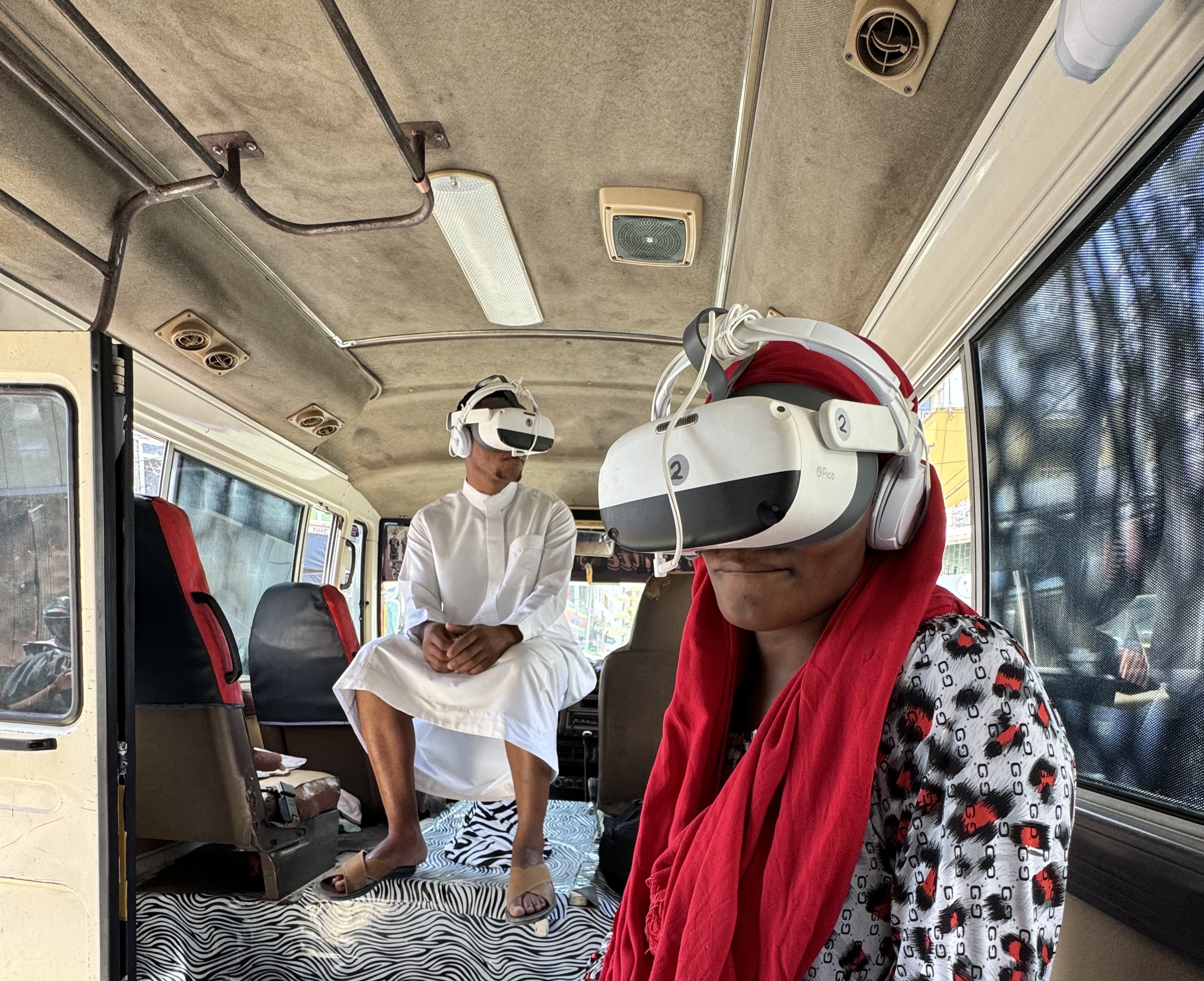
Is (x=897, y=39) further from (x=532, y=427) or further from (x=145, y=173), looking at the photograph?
(x=532, y=427)

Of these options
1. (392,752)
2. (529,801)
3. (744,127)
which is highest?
(744,127)

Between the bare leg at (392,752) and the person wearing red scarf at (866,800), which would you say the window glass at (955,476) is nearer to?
the person wearing red scarf at (866,800)

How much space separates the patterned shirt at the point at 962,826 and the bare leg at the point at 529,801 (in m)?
1.97

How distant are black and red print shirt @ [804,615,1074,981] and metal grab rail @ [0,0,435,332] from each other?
169cm

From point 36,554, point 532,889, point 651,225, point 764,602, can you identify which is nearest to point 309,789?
point 532,889

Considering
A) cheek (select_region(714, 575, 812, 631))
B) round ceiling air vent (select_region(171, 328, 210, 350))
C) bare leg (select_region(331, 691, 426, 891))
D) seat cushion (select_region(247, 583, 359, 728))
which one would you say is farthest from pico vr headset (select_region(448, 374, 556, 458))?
cheek (select_region(714, 575, 812, 631))

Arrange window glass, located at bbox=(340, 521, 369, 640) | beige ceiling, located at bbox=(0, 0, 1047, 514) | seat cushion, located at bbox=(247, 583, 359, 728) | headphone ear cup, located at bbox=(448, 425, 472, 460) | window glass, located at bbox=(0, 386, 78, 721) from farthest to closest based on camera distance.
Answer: window glass, located at bbox=(340, 521, 369, 640)
seat cushion, located at bbox=(247, 583, 359, 728)
headphone ear cup, located at bbox=(448, 425, 472, 460)
window glass, located at bbox=(0, 386, 78, 721)
beige ceiling, located at bbox=(0, 0, 1047, 514)

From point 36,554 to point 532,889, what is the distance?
5.46 ft

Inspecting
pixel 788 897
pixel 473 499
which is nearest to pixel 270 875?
pixel 473 499

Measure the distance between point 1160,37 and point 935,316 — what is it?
4.03ft

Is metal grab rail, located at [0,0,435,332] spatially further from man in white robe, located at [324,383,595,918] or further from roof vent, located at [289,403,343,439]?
roof vent, located at [289,403,343,439]

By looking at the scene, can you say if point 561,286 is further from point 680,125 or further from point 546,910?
point 546,910

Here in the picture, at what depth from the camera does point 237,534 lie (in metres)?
4.66

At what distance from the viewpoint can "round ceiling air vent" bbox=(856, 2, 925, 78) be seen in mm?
1700
